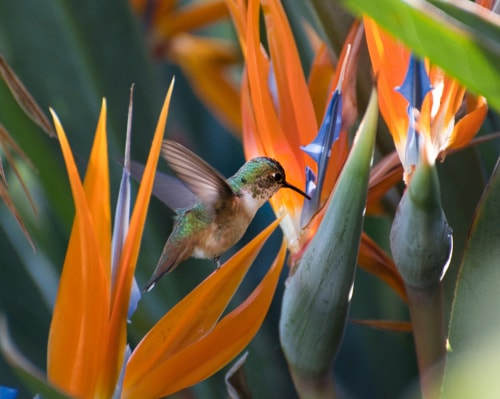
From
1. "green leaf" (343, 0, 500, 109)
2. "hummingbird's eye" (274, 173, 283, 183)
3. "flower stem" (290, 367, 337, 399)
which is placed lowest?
"flower stem" (290, 367, 337, 399)

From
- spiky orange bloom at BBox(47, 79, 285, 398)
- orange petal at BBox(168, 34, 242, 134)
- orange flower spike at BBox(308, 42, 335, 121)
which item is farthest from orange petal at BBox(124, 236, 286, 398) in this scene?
orange petal at BBox(168, 34, 242, 134)

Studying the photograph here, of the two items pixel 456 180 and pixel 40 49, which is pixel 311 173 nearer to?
pixel 456 180

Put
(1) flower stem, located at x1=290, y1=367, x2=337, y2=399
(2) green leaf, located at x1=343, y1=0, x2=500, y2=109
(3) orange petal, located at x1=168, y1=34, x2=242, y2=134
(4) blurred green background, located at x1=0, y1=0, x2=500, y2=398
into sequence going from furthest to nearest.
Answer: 1. (3) orange petal, located at x1=168, y1=34, x2=242, y2=134
2. (4) blurred green background, located at x1=0, y1=0, x2=500, y2=398
3. (1) flower stem, located at x1=290, y1=367, x2=337, y2=399
4. (2) green leaf, located at x1=343, y1=0, x2=500, y2=109

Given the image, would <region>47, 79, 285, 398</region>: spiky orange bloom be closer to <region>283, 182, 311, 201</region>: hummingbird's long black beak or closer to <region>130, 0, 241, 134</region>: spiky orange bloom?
<region>283, 182, 311, 201</region>: hummingbird's long black beak

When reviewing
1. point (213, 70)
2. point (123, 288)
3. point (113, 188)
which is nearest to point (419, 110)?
point (123, 288)

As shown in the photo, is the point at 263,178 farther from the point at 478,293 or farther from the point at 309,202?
the point at 478,293

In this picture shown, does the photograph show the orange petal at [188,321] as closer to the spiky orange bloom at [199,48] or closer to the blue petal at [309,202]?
the blue petal at [309,202]
